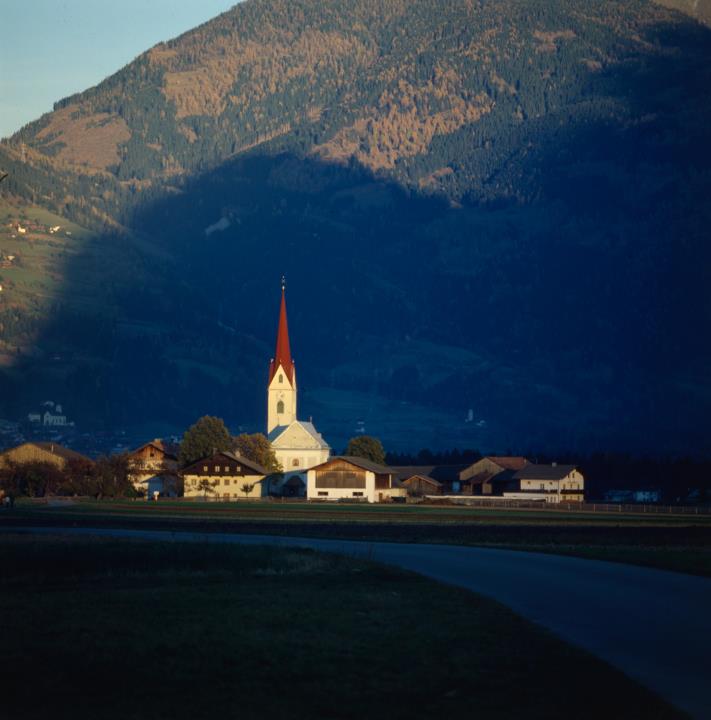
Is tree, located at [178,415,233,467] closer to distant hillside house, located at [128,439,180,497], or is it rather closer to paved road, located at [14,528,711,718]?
distant hillside house, located at [128,439,180,497]

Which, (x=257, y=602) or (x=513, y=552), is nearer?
(x=257, y=602)

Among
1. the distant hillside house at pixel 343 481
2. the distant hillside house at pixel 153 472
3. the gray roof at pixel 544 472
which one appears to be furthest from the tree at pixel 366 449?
the distant hillside house at pixel 343 481

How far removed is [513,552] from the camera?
55.5 meters

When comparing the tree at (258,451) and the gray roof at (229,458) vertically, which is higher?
the tree at (258,451)

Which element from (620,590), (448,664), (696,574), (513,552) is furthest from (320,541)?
(448,664)

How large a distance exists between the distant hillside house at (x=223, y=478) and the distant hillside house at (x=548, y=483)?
3347 cm

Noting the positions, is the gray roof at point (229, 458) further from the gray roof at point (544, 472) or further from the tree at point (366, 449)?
the gray roof at point (544, 472)

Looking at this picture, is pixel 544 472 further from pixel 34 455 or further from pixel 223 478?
pixel 34 455

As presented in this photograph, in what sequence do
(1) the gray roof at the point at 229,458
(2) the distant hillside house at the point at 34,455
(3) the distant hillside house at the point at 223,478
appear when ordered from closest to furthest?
(3) the distant hillside house at the point at 223,478 → (1) the gray roof at the point at 229,458 → (2) the distant hillside house at the point at 34,455

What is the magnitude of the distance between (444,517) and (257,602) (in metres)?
71.1

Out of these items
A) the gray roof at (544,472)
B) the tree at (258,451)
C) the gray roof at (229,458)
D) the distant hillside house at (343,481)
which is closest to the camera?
the gray roof at (229,458)

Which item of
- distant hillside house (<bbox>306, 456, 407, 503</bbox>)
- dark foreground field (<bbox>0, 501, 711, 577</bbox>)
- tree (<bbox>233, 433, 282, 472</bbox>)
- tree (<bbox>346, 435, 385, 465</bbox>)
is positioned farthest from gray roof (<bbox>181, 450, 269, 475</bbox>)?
dark foreground field (<bbox>0, 501, 711, 577</bbox>)

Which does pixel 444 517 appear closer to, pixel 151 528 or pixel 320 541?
pixel 151 528

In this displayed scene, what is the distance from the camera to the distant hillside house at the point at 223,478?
16325 centimetres
